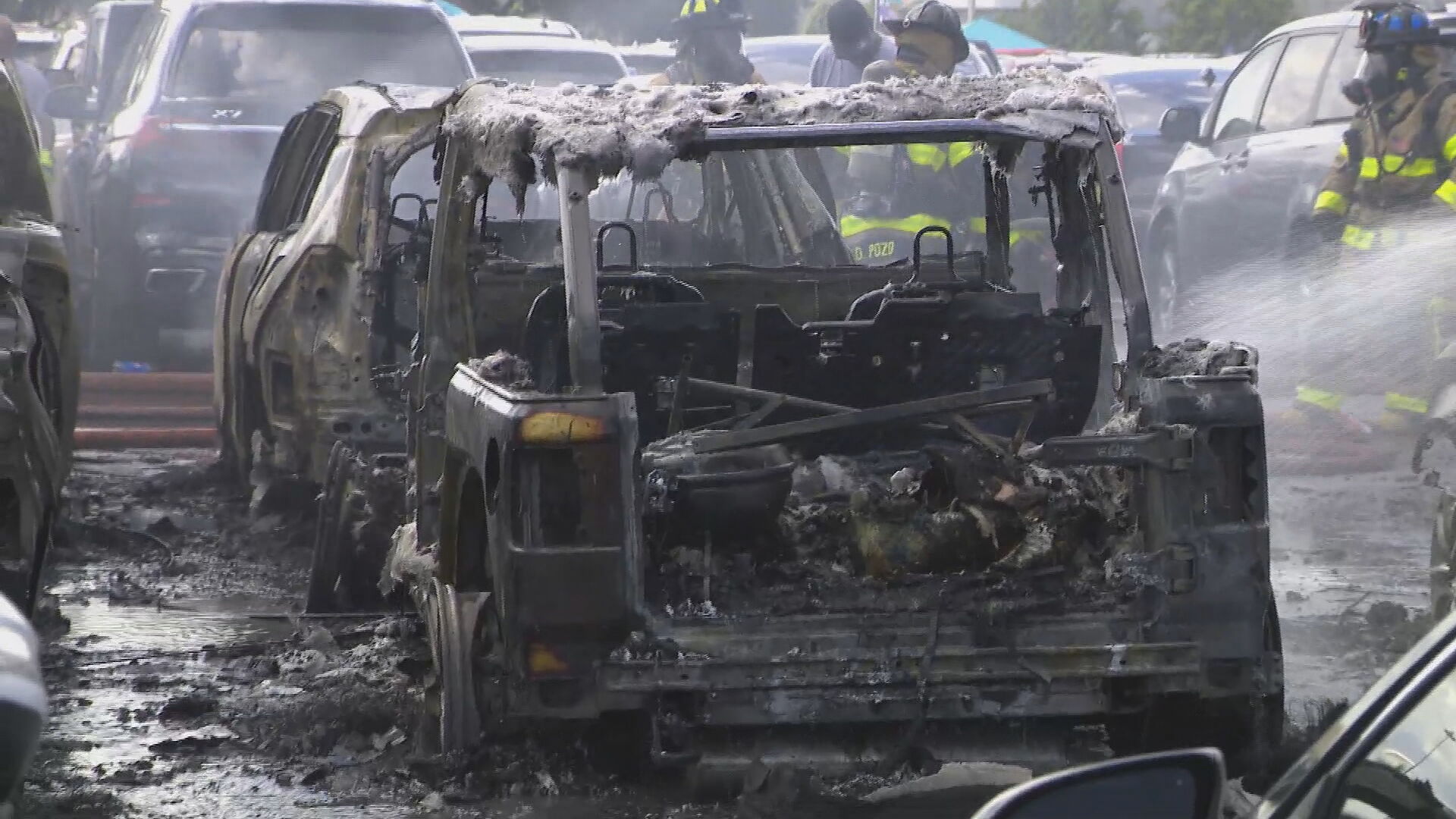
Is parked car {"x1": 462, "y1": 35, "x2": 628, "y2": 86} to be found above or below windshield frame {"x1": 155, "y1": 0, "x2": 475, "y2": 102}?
below

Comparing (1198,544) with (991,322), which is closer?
(1198,544)

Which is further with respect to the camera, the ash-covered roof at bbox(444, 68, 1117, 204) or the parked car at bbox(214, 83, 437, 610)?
the parked car at bbox(214, 83, 437, 610)

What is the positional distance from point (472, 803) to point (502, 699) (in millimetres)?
329

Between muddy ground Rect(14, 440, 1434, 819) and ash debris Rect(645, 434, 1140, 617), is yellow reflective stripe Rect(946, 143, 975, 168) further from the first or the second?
ash debris Rect(645, 434, 1140, 617)

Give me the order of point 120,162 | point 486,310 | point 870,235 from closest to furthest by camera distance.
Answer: point 486,310, point 870,235, point 120,162

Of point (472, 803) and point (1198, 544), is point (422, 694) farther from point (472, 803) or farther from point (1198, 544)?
point (1198, 544)

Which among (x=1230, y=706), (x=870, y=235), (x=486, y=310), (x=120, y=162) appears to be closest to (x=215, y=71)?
(x=120, y=162)

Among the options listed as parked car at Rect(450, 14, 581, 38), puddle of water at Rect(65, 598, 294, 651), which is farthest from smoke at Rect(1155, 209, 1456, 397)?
parked car at Rect(450, 14, 581, 38)

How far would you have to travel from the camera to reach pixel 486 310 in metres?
6.72

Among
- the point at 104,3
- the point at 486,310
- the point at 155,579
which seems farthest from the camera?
the point at 104,3

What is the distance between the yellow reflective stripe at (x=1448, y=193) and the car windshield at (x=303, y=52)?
565 cm

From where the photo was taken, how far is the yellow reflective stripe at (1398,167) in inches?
443

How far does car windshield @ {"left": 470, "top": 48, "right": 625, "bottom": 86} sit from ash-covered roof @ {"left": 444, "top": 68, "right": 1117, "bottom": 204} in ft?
32.3

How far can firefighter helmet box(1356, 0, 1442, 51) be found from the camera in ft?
36.7
